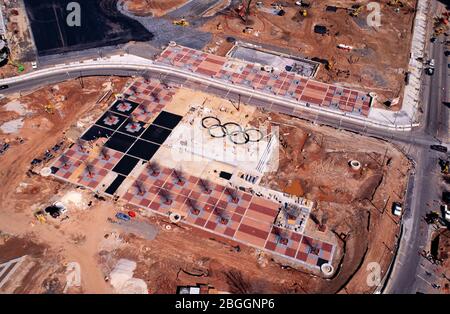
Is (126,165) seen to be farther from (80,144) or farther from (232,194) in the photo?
(232,194)

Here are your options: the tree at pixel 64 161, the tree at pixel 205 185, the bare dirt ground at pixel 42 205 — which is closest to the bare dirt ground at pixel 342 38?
the tree at pixel 205 185

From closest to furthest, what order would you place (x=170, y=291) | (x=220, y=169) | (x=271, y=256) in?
(x=170, y=291) < (x=271, y=256) < (x=220, y=169)

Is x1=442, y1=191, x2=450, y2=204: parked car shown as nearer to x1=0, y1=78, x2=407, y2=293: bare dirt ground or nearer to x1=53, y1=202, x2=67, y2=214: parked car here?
x1=0, y1=78, x2=407, y2=293: bare dirt ground

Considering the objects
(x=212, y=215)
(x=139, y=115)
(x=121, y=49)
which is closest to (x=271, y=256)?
(x=212, y=215)

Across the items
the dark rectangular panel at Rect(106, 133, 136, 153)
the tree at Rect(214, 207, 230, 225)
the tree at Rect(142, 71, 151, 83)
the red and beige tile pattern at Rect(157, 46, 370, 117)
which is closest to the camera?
the tree at Rect(214, 207, 230, 225)

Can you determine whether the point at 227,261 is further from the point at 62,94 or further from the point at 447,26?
the point at 447,26

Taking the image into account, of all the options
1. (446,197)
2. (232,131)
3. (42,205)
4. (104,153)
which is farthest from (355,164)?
(42,205)

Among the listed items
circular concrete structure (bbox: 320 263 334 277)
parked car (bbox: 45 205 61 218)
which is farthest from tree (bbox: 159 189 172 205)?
circular concrete structure (bbox: 320 263 334 277)
